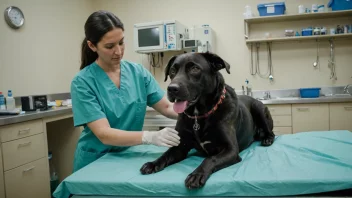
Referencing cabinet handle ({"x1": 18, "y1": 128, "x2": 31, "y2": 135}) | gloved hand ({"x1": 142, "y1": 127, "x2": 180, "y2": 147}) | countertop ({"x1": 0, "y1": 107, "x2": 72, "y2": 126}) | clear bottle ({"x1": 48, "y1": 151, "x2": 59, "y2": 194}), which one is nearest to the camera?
gloved hand ({"x1": 142, "y1": 127, "x2": 180, "y2": 147})

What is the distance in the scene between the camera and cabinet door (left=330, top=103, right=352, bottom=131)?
125 inches

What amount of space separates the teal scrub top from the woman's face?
11cm

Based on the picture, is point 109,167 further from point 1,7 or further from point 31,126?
point 1,7

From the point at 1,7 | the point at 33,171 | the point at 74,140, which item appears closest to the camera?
the point at 33,171

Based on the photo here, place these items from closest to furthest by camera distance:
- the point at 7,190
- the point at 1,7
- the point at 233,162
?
the point at 233,162 → the point at 7,190 → the point at 1,7

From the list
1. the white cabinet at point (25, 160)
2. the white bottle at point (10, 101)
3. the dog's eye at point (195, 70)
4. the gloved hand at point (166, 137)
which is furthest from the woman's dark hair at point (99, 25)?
the white bottle at point (10, 101)

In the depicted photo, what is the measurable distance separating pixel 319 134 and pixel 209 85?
828mm

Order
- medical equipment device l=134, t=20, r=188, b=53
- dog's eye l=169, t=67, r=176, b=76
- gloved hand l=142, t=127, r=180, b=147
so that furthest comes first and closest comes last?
medical equipment device l=134, t=20, r=188, b=53 → dog's eye l=169, t=67, r=176, b=76 → gloved hand l=142, t=127, r=180, b=147

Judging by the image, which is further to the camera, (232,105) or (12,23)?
(12,23)

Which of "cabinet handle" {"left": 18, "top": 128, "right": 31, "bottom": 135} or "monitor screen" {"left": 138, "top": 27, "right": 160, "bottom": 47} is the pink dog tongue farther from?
"monitor screen" {"left": 138, "top": 27, "right": 160, "bottom": 47}

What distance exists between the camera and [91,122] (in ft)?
4.63

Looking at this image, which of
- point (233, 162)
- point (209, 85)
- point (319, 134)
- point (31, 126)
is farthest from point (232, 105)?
point (31, 126)

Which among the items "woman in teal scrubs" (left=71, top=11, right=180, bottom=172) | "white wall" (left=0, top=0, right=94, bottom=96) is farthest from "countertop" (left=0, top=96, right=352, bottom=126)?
"woman in teal scrubs" (left=71, top=11, right=180, bottom=172)

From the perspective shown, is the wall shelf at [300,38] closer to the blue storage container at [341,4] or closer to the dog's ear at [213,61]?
the blue storage container at [341,4]
